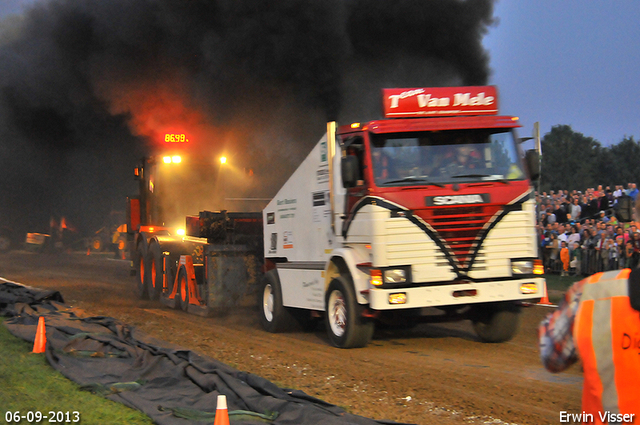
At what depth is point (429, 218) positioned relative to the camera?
775 centimetres

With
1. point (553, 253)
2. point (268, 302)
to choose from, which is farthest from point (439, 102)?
point (553, 253)

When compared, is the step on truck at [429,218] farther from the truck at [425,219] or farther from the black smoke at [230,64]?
the black smoke at [230,64]

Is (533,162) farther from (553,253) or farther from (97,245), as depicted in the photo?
(97,245)

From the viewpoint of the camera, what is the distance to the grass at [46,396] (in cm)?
511

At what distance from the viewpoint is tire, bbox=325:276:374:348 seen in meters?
8.09

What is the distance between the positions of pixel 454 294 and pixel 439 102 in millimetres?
2341

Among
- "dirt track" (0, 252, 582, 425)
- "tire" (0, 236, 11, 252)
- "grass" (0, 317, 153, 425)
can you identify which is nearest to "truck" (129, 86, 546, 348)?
"dirt track" (0, 252, 582, 425)

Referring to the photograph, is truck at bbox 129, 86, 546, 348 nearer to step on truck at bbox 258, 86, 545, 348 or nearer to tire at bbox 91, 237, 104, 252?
step on truck at bbox 258, 86, 545, 348

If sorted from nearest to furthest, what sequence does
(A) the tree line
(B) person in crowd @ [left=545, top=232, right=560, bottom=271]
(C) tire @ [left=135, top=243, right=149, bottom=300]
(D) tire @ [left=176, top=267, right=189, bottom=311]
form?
(D) tire @ [left=176, top=267, right=189, bottom=311] → (C) tire @ [left=135, top=243, right=149, bottom=300] → (B) person in crowd @ [left=545, top=232, right=560, bottom=271] → (A) the tree line

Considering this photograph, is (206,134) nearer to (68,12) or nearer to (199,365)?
(68,12)

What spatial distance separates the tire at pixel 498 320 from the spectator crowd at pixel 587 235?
6110 mm

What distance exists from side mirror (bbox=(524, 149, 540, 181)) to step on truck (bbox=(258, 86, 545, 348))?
0.04 ft

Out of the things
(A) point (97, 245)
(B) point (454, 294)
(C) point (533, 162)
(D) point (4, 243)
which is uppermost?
(C) point (533, 162)

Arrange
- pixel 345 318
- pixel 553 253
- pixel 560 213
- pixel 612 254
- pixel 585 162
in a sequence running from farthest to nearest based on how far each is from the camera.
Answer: pixel 585 162 < pixel 560 213 < pixel 553 253 < pixel 612 254 < pixel 345 318
